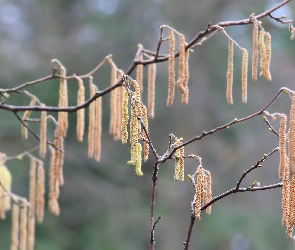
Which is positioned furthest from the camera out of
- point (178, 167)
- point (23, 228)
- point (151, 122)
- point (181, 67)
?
point (151, 122)

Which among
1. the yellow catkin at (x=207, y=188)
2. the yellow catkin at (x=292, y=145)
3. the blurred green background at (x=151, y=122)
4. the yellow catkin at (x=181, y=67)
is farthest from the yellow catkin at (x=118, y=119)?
the blurred green background at (x=151, y=122)

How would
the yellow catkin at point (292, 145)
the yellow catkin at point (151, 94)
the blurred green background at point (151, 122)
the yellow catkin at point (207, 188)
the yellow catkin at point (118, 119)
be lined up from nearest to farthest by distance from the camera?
the yellow catkin at point (292, 145) < the yellow catkin at point (207, 188) < the yellow catkin at point (151, 94) < the yellow catkin at point (118, 119) < the blurred green background at point (151, 122)

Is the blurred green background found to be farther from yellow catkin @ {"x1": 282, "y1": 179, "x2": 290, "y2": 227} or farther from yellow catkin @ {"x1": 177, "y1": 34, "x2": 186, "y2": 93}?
yellow catkin @ {"x1": 282, "y1": 179, "x2": 290, "y2": 227}

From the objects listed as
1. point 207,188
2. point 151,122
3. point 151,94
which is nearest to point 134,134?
point 207,188

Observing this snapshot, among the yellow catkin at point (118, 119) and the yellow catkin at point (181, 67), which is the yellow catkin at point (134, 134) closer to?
the yellow catkin at point (181, 67)

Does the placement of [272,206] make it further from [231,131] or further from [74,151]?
[74,151]

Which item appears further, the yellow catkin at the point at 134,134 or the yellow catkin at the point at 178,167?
the yellow catkin at the point at 178,167

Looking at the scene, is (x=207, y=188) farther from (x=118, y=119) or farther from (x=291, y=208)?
(x=118, y=119)

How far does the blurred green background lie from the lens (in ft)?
28.8

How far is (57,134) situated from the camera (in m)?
2.51

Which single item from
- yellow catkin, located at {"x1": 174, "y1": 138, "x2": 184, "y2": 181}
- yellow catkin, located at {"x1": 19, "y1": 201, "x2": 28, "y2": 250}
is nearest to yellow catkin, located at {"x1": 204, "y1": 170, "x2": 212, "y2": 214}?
yellow catkin, located at {"x1": 174, "y1": 138, "x2": 184, "y2": 181}

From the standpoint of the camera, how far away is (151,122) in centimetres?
954

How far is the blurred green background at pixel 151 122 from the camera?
8773 millimetres

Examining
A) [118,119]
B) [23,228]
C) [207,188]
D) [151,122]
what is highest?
[151,122]
